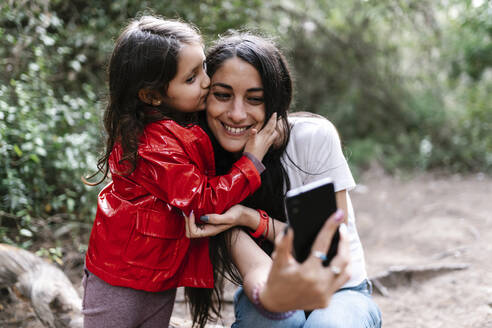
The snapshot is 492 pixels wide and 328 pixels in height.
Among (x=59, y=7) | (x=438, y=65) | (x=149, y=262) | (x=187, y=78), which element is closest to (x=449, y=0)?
(x=438, y=65)

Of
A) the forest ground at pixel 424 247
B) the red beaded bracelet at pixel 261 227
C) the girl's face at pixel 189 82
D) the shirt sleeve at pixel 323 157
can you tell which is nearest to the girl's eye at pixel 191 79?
the girl's face at pixel 189 82

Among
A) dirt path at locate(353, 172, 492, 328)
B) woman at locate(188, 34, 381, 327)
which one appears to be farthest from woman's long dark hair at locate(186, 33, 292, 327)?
dirt path at locate(353, 172, 492, 328)

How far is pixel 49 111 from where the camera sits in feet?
10.4

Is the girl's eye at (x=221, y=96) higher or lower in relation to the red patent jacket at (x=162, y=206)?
higher

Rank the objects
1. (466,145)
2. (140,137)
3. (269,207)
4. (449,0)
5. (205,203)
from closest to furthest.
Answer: (205,203) < (140,137) < (269,207) < (449,0) < (466,145)

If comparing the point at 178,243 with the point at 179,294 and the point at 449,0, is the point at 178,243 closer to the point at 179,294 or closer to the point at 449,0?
the point at 179,294

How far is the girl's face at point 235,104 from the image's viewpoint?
1.90 m

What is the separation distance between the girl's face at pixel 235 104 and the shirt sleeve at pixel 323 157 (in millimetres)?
244

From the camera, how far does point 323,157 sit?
2.00 metres

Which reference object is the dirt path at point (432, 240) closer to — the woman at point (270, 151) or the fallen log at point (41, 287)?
the woman at point (270, 151)

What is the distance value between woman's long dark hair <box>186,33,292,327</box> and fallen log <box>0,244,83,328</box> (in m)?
0.98

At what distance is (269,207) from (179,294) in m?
1.64

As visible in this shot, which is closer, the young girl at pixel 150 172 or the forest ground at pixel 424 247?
the young girl at pixel 150 172

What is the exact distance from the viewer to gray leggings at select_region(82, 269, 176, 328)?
1900 mm
